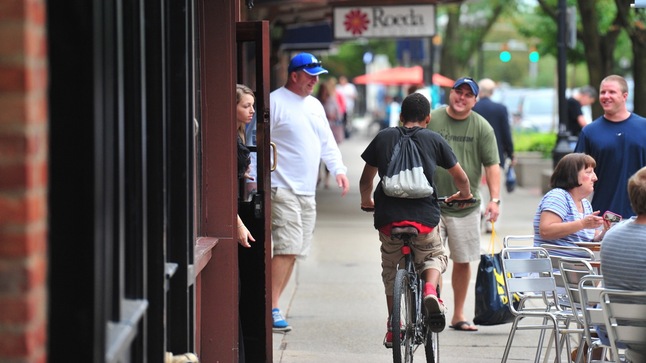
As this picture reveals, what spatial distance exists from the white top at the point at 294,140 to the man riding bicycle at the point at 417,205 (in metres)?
1.31

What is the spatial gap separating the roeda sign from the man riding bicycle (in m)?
8.93

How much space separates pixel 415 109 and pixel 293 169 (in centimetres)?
166

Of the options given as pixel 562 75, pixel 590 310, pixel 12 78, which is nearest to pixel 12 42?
pixel 12 78

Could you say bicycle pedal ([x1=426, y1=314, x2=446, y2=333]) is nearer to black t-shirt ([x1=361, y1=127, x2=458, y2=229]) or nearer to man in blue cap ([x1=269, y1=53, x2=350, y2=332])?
black t-shirt ([x1=361, y1=127, x2=458, y2=229])

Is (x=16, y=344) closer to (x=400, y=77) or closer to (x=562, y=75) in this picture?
(x=562, y=75)

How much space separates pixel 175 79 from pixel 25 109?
7.74 feet

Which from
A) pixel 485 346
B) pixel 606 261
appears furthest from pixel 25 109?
Result: pixel 485 346

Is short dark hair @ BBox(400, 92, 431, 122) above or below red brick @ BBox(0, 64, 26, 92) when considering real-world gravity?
below

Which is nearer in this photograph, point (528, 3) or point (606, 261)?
point (606, 261)

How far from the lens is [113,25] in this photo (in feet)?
9.98

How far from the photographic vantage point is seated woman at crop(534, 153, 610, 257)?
20.8 ft

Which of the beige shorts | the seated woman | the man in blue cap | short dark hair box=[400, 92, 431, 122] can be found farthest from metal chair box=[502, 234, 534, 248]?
the man in blue cap

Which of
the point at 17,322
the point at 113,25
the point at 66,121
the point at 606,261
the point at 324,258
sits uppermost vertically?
the point at 113,25

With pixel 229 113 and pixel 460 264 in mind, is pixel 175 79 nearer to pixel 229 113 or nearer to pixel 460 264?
pixel 229 113
